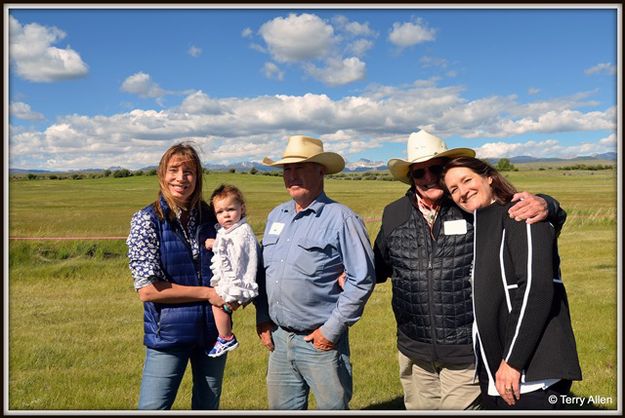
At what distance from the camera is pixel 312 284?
3.49 m

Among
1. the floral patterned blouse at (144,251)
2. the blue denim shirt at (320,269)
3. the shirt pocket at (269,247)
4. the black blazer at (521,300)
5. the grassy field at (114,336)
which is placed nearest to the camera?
the black blazer at (521,300)

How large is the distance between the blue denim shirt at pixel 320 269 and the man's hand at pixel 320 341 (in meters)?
0.03

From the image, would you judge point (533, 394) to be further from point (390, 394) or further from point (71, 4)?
point (71, 4)

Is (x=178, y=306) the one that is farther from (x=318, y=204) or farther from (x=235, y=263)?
(x=318, y=204)

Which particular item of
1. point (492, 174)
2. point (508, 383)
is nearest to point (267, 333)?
point (508, 383)

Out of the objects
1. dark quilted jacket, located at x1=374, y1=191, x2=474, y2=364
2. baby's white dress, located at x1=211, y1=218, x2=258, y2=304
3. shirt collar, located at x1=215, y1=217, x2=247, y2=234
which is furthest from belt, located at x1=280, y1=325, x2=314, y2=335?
shirt collar, located at x1=215, y1=217, x2=247, y2=234

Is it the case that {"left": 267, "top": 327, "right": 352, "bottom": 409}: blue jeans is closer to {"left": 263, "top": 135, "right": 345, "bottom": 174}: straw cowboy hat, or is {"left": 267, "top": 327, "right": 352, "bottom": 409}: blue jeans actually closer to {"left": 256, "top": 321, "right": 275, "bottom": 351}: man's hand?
{"left": 256, "top": 321, "right": 275, "bottom": 351}: man's hand

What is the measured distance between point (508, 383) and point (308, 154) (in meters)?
1.91

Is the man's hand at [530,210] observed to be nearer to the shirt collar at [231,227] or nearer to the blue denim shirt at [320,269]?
the blue denim shirt at [320,269]

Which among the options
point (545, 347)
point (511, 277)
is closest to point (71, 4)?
point (511, 277)

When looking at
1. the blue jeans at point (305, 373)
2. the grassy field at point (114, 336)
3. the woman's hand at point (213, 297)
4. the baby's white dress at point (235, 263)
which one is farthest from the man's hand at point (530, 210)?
the grassy field at point (114, 336)

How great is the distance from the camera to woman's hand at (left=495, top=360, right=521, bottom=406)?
2.86 meters

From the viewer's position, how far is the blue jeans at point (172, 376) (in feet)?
11.2

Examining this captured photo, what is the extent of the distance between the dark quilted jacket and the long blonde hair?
54.5 inches
